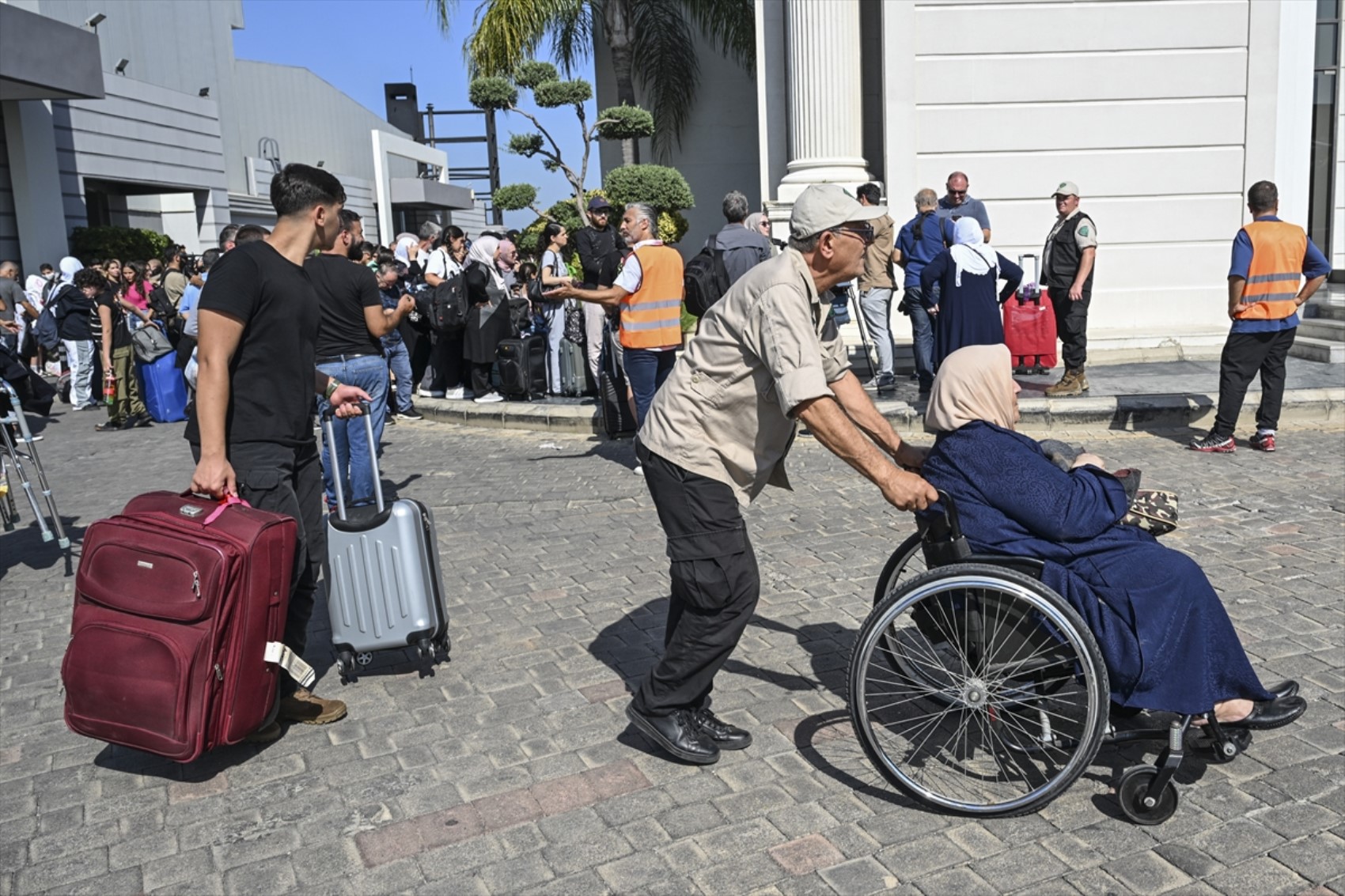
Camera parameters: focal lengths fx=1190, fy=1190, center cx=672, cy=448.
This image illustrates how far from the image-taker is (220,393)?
3867 mm

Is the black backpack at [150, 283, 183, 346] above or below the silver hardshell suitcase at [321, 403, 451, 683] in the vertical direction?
above

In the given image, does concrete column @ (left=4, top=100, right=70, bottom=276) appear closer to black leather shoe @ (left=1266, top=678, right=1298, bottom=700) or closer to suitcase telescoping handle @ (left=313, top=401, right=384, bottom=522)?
suitcase telescoping handle @ (left=313, top=401, right=384, bottom=522)

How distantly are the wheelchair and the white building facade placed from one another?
9.30 m

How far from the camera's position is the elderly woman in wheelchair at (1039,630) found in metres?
3.17

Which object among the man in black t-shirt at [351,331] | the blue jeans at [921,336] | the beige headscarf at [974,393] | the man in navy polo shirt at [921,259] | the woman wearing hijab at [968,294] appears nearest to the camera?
the beige headscarf at [974,393]

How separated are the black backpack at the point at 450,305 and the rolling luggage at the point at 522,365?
1.57 ft

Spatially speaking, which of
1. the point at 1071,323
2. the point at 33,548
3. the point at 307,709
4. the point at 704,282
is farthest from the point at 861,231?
the point at 1071,323

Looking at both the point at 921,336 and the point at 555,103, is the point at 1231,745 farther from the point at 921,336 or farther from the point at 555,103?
the point at 555,103

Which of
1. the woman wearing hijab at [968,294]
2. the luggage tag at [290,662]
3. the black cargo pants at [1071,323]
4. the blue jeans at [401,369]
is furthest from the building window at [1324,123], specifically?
the luggage tag at [290,662]

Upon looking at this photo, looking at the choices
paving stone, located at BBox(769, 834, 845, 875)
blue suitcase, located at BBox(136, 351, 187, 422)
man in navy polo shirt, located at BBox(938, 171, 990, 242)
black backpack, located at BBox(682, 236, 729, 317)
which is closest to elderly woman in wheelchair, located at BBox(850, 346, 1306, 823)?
paving stone, located at BBox(769, 834, 845, 875)

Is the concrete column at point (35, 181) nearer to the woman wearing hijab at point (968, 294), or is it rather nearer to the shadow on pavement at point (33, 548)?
the shadow on pavement at point (33, 548)

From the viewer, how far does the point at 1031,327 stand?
10.4 m

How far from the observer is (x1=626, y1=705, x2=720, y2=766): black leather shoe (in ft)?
12.2

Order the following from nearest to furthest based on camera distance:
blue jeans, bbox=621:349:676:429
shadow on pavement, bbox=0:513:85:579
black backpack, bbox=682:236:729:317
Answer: shadow on pavement, bbox=0:513:85:579 → blue jeans, bbox=621:349:676:429 → black backpack, bbox=682:236:729:317
